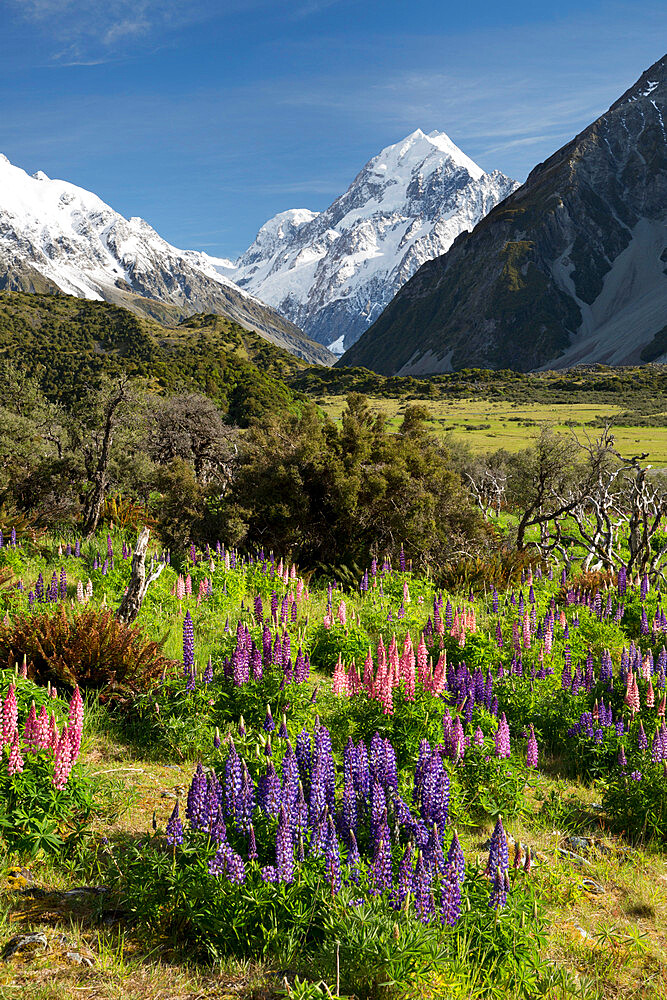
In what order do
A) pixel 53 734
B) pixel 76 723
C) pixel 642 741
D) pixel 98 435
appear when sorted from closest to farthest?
pixel 76 723 < pixel 53 734 < pixel 642 741 < pixel 98 435

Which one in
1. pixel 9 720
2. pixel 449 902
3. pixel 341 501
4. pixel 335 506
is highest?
pixel 341 501

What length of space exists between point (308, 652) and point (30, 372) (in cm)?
6411

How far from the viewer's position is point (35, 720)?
4109 millimetres

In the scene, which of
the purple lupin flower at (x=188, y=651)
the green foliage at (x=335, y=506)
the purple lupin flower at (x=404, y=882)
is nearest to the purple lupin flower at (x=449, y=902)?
the purple lupin flower at (x=404, y=882)

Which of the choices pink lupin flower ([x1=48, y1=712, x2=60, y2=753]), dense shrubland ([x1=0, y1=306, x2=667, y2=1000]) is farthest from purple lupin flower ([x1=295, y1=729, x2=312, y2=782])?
pink lupin flower ([x1=48, y1=712, x2=60, y2=753])

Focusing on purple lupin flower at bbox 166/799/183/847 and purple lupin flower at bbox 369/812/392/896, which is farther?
purple lupin flower at bbox 166/799/183/847

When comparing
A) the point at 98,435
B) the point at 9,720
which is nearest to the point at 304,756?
the point at 9,720

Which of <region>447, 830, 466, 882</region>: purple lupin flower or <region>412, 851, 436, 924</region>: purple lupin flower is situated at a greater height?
<region>447, 830, 466, 882</region>: purple lupin flower

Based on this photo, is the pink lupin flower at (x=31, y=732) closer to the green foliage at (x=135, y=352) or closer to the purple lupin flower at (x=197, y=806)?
the purple lupin flower at (x=197, y=806)

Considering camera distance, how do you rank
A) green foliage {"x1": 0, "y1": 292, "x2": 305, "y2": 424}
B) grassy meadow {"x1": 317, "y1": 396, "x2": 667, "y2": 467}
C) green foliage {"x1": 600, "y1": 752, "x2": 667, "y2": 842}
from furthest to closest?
1. grassy meadow {"x1": 317, "y1": 396, "x2": 667, "y2": 467}
2. green foliage {"x1": 0, "y1": 292, "x2": 305, "y2": 424}
3. green foliage {"x1": 600, "y1": 752, "x2": 667, "y2": 842}

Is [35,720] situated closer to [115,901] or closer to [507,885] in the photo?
[115,901]

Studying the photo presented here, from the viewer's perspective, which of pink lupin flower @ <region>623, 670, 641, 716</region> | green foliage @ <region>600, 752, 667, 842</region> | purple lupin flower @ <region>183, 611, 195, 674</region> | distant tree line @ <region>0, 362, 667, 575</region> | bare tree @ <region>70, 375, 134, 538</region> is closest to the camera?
green foliage @ <region>600, 752, 667, 842</region>

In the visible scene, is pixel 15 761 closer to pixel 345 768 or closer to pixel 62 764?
pixel 62 764

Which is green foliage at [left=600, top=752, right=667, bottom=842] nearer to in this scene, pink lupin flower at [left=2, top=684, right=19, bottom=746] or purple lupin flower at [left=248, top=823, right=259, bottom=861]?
purple lupin flower at [left=248, top=823, right=259, bottom=861]
